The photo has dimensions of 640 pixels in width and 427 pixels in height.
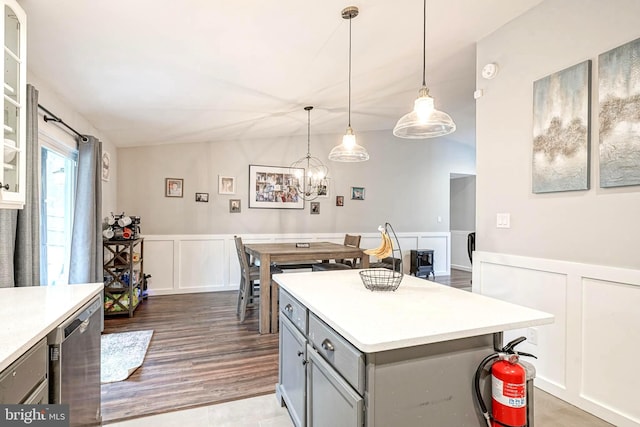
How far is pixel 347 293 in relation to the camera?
1683 mm

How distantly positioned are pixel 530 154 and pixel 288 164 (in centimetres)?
396

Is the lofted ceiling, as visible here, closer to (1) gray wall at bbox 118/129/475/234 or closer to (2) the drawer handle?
(1) gray wall at bbox 118/129/475/234

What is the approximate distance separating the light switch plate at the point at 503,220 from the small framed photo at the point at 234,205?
394cm

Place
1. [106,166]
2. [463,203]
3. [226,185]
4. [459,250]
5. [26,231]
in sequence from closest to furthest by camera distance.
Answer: [26,231], [106,166], [226,185], [459,250], [463,203]

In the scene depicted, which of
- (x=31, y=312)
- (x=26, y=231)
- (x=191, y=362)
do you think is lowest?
(x=191, y=362)

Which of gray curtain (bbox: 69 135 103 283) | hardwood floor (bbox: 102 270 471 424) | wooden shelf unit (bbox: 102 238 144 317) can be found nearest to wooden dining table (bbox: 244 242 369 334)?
hardwood floor (bbox: 102 270 471 424)

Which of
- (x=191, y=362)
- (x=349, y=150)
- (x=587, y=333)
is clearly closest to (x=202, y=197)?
(x=191, y=362)

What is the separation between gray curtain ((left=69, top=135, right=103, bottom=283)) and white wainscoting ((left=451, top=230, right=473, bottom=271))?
7051mm

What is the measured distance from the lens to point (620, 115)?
6.09 feet

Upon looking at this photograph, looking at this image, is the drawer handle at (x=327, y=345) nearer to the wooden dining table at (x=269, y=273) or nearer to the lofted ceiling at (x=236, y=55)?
the lofted ceiling at (x=236, y=55)

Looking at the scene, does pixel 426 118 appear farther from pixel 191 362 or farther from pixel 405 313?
pixel 191 362

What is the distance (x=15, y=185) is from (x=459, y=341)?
216 centimetres

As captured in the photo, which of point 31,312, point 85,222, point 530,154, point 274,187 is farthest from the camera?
point 274,187

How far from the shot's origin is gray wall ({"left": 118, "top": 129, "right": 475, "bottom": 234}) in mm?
4977
